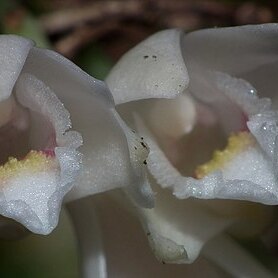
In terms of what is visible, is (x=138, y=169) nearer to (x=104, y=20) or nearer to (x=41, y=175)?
(x=41, y=175)

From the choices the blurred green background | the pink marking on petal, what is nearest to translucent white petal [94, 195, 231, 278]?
the pink marking on petal

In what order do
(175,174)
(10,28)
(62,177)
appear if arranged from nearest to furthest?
(62,177)
(175,174)
(10,28)

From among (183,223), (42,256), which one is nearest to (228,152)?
(183,223)

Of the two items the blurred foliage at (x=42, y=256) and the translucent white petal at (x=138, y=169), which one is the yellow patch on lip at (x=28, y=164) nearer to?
the translucent white petal at (x=138, y=169)

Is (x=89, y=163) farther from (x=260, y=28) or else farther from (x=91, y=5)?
(x=91, y=5)

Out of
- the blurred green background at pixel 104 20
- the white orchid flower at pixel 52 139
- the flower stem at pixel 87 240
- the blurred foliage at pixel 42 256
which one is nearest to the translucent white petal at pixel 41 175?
the white orchid flower at pixel 52 139

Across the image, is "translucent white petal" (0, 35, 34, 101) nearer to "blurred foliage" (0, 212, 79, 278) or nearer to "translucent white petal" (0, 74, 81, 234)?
"translucent white petal" (0, 74, 81, 234)

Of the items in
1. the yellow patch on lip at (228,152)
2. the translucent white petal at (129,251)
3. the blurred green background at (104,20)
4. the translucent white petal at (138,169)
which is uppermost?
the translucent white petal at (138,169)

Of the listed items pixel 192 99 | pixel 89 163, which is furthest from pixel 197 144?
pixel 89 163
